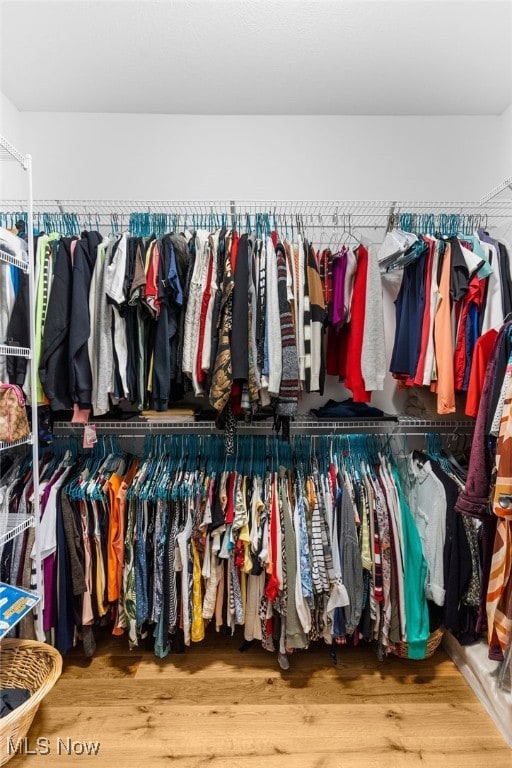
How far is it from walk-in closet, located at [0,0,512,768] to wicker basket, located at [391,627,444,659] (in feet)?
0.04

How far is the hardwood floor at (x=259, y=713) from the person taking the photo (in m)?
1.35

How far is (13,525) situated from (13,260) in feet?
3.55

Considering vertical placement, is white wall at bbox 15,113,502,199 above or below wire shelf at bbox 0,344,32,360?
above

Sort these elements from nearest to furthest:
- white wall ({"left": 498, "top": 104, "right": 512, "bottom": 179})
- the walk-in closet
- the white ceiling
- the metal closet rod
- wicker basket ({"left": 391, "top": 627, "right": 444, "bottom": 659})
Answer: the walk-in closet, the white ceiling, wicker basket ({"left": 391, "top": 627, "right": 444, "bottom": 659}), the metal closet rod, white wall ({"left": 498, "top": 104, "right": 512, "bottom": 179})

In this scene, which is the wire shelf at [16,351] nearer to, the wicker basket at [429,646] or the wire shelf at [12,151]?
the wire shelf at [12,151]

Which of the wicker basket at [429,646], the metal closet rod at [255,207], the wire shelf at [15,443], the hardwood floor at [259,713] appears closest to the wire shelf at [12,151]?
the metal closet rod at [255,207]

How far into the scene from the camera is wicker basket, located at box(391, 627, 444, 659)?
1.69m

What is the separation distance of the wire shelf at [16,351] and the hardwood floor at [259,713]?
1.45 meters

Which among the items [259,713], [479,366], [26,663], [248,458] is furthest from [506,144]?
[26,663]

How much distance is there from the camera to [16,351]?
1530 millimetres

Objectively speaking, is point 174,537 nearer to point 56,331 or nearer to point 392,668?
point 56,331

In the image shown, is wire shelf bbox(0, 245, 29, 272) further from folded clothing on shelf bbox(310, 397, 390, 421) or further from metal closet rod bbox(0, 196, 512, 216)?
folded clothing on shelf bbox(310, 397, 390, 421)

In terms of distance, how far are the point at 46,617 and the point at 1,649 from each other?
17 cm

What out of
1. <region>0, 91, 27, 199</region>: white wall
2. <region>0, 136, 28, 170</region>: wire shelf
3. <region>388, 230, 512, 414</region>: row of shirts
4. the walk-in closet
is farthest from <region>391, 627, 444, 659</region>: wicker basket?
<region>0, 91, 27, 199</region>: white wall
